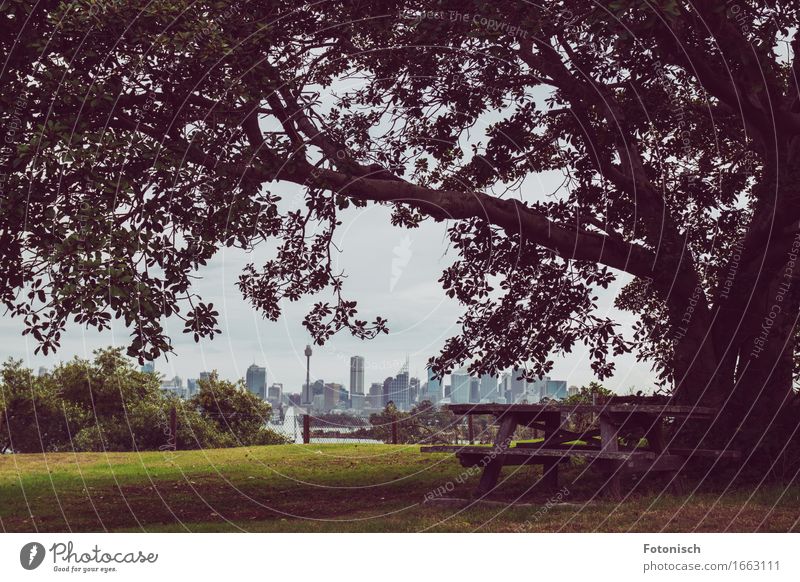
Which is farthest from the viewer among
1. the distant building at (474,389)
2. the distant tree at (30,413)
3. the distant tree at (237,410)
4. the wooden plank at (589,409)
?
the distant tree at (237,410)

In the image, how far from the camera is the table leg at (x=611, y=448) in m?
12.2

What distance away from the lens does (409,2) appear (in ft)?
45.4

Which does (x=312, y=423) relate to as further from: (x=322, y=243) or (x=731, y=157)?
(x=731, y=157)

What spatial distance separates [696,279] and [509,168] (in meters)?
4.06

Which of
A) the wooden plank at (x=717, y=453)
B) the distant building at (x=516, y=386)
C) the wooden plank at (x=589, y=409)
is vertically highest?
the distant building at (x=516, y=386)

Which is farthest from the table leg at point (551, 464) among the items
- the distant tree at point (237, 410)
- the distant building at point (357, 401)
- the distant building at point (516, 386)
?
the distant tree at point (237, 410)

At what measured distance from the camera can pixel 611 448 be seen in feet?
40.3

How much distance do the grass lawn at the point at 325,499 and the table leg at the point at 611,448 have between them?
0.23 meters

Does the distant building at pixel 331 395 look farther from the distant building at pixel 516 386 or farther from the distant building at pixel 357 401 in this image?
the distant building at pixel 516 386
